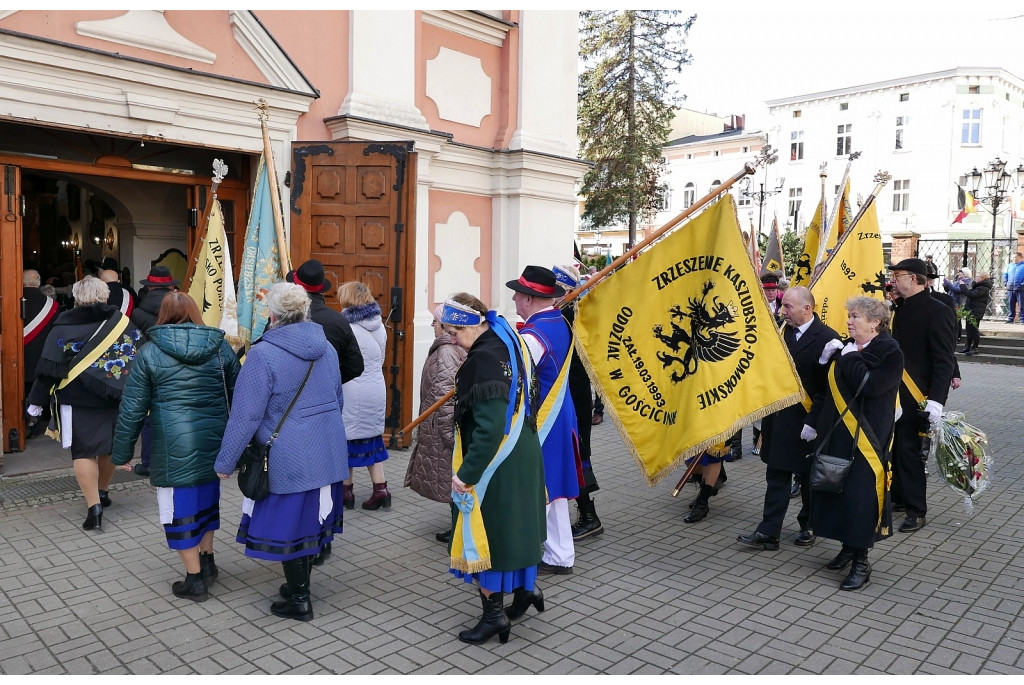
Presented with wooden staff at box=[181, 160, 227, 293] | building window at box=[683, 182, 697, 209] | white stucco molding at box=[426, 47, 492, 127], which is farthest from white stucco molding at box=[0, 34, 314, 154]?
building window at box=[683, 182, 697, 209]

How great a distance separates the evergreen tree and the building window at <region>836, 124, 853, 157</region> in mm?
21314

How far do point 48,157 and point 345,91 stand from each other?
3.05 metres

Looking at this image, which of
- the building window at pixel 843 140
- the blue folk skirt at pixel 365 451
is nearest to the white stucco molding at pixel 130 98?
the blue folk skirt at pixel 365 451

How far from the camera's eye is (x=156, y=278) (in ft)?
23.1

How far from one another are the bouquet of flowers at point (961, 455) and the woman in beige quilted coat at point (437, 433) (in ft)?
12.4

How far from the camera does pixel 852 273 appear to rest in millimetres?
6742

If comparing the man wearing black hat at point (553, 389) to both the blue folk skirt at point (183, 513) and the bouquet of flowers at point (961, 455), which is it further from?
the bouquet of flowers at point (961, 455)

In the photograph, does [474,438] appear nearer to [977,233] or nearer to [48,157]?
[48,157]

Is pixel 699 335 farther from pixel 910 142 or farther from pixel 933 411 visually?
pixel 910 142

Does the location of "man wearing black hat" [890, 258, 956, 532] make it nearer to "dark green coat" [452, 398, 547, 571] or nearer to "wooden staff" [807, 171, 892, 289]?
"wooden staff" [807, 171, 892, 289]

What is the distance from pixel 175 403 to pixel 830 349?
13.3 feet

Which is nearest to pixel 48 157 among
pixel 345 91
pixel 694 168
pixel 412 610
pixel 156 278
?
pixel 156 278

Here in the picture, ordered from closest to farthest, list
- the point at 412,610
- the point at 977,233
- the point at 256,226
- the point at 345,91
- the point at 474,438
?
1. the point at 474,438
2. the point at 412,610
3. the point at 256,226
4. the point at 345,91
5. the point at 977,233

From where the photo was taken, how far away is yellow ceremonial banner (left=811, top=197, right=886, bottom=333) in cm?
661
